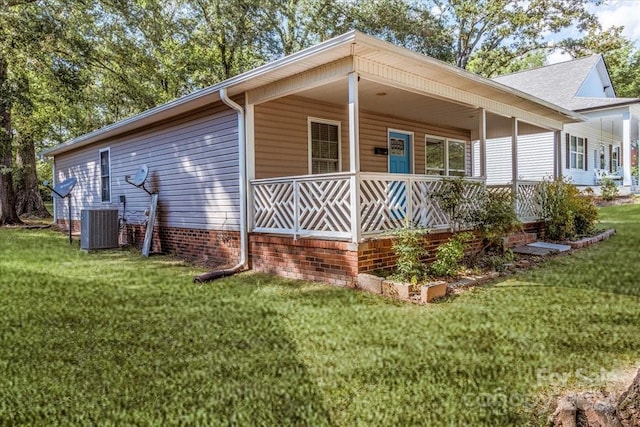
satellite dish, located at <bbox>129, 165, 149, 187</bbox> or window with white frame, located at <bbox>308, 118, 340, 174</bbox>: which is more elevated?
window with white frame, located at <bbox>308, 118, 340, 174</bbox>

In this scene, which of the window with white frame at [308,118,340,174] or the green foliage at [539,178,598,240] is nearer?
the window with white frame at [308,118,340,174]

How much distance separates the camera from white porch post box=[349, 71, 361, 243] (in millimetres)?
5324

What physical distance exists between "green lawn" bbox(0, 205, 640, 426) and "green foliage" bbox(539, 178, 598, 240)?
3.10 metres

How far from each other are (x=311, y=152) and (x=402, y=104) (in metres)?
2.13

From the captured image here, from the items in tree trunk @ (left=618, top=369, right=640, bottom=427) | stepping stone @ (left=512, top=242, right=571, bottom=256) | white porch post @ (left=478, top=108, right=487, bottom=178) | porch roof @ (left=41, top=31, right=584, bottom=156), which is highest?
porch roof @ (left=41, top=31, right=584, bottom=156)

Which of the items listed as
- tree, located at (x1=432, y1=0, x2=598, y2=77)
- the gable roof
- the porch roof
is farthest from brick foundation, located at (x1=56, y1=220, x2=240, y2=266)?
tree, located at (x1=432, y1=0, x2=598, y2=77)

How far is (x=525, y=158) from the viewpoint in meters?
16.0

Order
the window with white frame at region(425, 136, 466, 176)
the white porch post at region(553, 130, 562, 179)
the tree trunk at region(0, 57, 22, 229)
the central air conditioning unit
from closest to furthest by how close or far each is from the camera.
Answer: the central air conditioning unit, the white porch post at region(553, 130, 562, 179), the window with white frame at region(425, 136, 466, 176), the tree trunk at region(0, 57, 22, 229)

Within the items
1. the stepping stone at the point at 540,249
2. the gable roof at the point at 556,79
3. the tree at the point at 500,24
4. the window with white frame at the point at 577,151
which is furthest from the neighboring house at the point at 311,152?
the tree at the point at 500,24

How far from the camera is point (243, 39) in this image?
824 inches

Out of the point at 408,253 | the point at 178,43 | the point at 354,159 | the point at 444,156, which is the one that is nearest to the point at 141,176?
the point at 354,159

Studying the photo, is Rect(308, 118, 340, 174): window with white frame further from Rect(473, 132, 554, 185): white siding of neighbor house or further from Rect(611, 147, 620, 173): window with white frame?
Rect(611, 147, 620, 173): window with white frame

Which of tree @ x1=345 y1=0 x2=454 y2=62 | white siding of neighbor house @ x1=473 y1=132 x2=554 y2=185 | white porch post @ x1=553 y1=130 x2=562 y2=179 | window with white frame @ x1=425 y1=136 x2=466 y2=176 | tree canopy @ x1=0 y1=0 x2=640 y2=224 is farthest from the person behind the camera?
tree @ x1=345 y1=0 x2=454 y2=62

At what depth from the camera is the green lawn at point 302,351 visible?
242 cm
